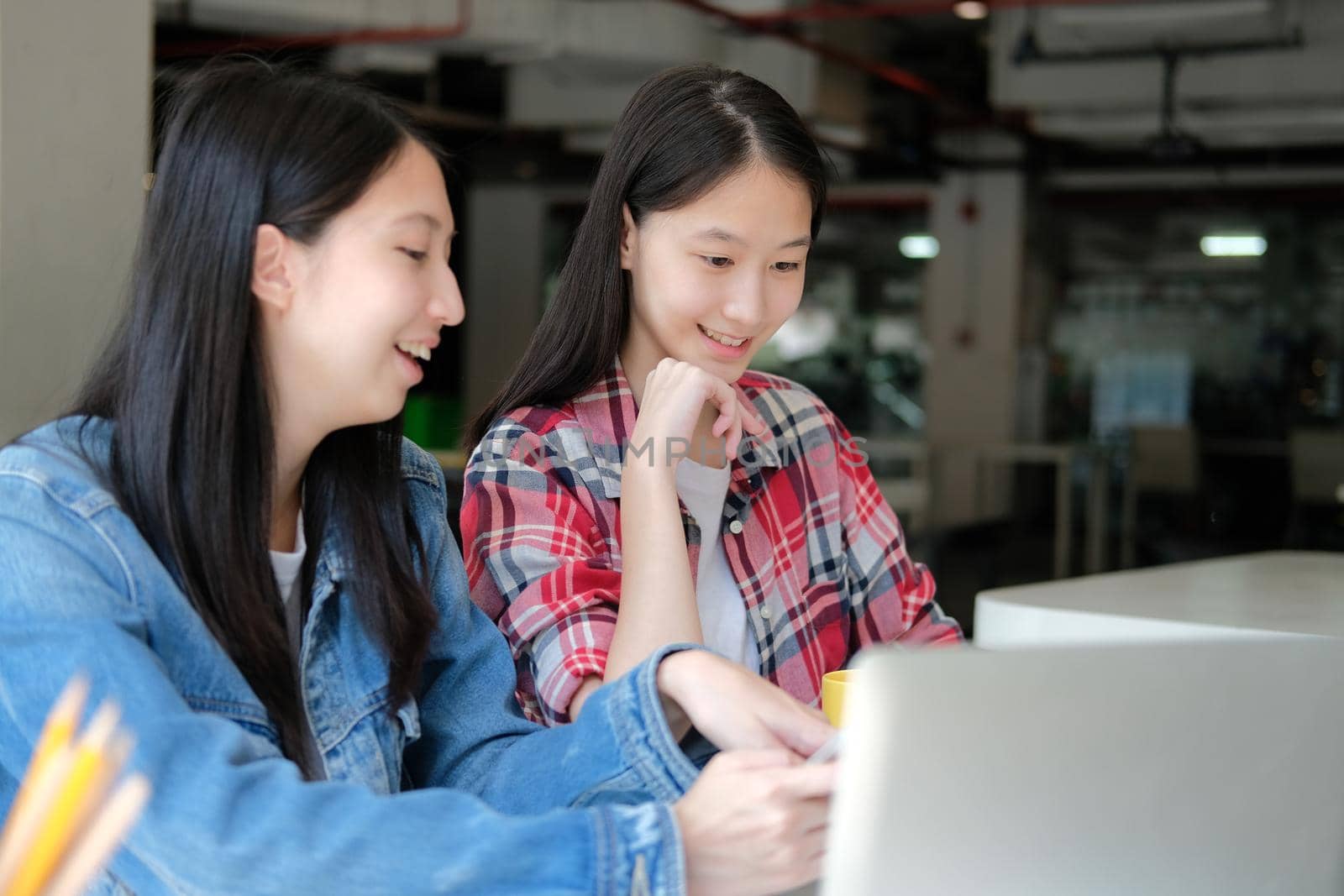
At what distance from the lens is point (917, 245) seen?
1048cm

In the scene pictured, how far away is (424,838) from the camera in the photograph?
2.79 feet

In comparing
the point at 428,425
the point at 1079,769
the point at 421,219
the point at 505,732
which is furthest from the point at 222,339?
the point at 428,425

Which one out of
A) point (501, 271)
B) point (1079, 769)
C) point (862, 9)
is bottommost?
point (1079, 769)

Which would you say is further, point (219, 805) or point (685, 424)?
point (685, 424)

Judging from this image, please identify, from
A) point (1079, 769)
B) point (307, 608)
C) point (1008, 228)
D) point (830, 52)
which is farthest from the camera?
point (1008, 228)

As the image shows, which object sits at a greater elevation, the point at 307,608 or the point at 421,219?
the point at 421,219

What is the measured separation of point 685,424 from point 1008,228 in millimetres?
9071

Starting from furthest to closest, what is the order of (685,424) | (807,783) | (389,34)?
(389,34) → (685,424) → (807,783)

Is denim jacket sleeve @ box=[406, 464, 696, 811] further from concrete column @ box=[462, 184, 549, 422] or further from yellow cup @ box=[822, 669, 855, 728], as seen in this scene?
concrete column @ box=[462, 184, 549, 422]

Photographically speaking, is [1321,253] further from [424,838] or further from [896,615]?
[424,838]

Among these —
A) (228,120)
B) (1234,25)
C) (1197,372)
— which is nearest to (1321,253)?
(1197,372)

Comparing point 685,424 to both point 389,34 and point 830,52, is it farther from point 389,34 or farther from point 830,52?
point 830,52

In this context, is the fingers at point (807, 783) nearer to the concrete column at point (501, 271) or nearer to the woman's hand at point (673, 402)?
the woman's hand at point (673, 402)

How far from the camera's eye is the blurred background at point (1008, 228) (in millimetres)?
6367
